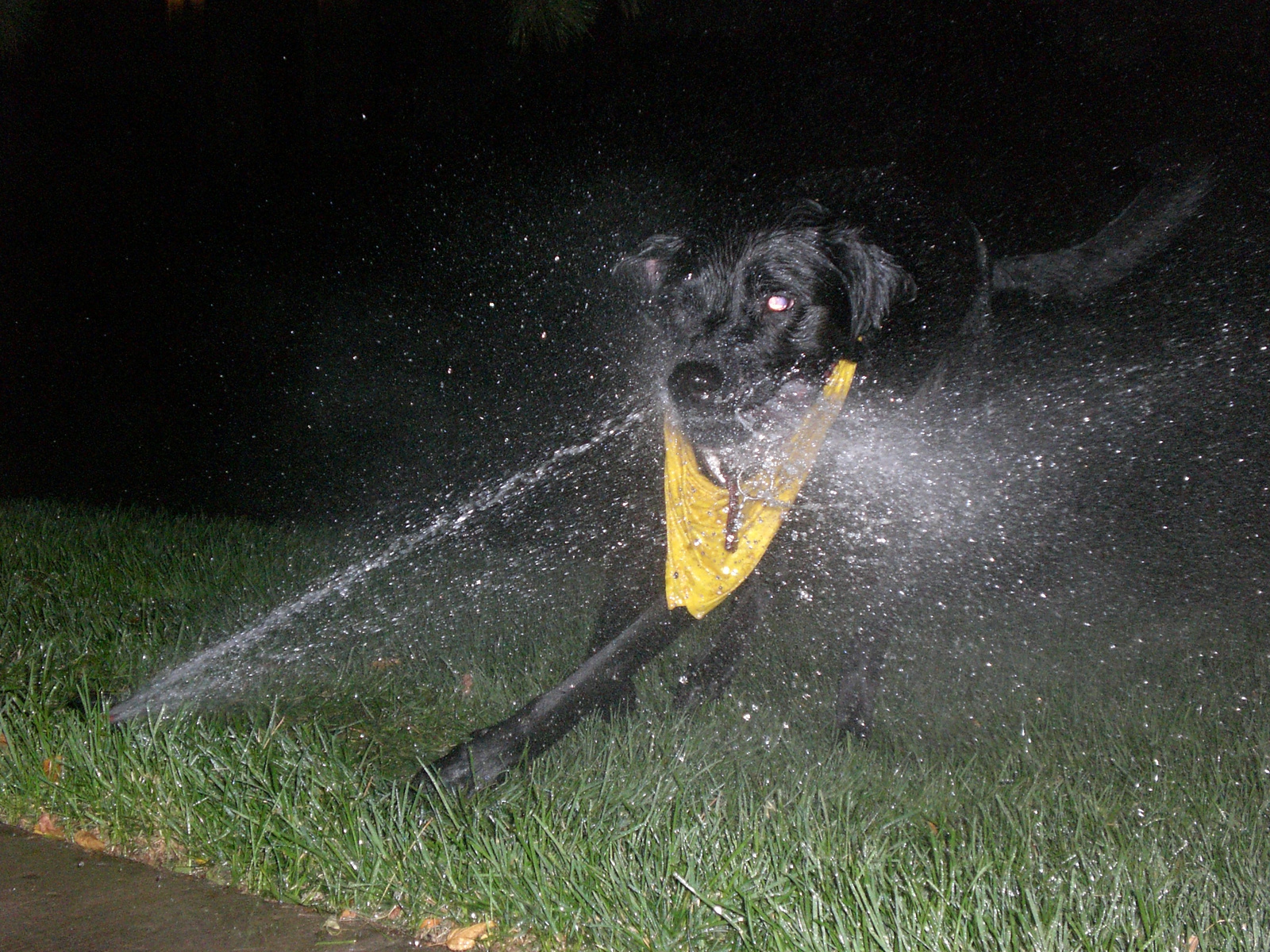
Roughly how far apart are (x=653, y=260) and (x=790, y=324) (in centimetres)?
43

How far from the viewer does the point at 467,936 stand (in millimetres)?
1660

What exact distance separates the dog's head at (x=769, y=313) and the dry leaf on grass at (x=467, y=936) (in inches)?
53.5

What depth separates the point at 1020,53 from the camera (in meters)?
5.61

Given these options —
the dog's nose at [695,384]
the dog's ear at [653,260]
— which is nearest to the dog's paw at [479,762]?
the dog's nose at [695,384]

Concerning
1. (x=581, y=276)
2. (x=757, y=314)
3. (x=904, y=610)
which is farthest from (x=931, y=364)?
(x=581, y=276)

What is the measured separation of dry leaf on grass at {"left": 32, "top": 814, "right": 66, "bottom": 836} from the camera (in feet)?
6.85

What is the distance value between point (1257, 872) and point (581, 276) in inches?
222

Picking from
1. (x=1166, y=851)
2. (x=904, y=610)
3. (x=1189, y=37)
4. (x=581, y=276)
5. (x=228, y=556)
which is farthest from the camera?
(x=581, y=276)

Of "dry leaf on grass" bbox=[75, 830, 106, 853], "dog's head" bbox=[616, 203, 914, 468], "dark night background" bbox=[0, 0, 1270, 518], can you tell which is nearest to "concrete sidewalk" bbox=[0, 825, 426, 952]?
"dry leaf on grass" bbox=[75, 830, 106, 853]

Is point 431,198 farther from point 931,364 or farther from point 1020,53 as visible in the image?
point 931,364

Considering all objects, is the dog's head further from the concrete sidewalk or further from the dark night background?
the dark night background

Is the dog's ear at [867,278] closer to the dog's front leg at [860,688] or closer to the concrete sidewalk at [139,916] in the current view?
the dog's front leg at [860,688]

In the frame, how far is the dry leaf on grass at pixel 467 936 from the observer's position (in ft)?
5.42

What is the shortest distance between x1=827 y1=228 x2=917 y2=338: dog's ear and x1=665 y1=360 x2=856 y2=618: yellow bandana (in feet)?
0.61
